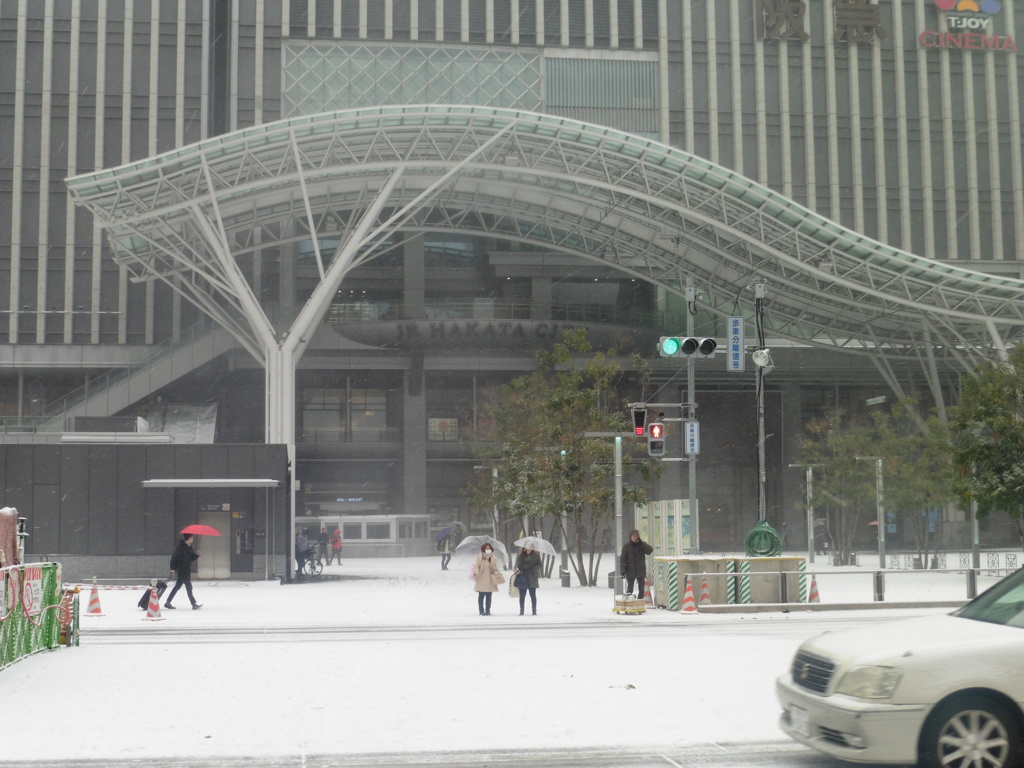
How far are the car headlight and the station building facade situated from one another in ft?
172

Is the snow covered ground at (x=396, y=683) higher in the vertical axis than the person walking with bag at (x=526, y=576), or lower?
lower

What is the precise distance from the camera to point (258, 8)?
212 ft

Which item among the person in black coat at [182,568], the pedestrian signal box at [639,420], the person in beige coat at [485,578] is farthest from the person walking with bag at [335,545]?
the pedestrian signal box at [639,420]

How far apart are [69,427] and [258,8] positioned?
29143mm

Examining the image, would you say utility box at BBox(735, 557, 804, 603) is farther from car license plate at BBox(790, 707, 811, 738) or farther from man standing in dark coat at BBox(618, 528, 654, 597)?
car license plate at BBox(790, 707, 811, 738)

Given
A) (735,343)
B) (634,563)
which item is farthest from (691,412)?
(634,563)

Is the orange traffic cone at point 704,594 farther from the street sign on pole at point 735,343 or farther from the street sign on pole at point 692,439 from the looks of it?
the street sign on pole at point 735,343

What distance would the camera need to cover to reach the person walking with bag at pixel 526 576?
2402 cm

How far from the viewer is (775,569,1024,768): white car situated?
7.69 metres

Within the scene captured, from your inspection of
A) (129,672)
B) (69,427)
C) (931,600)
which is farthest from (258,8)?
(129,672)

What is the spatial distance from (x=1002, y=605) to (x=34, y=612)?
1268 cm

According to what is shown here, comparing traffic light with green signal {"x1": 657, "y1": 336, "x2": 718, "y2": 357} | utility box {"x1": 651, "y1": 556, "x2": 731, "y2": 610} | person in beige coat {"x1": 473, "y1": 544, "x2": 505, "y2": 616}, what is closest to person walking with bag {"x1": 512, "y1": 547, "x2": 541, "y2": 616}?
person in beige coat {"x1": 473, "y1": 544, "x2": 505, "y2": 616}

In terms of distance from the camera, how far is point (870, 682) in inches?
310

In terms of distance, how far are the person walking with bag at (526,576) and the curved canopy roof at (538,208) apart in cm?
1843
